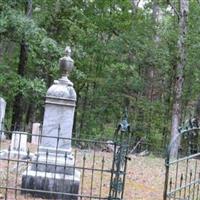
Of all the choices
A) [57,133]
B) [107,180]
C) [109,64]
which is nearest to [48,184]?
[57,133]

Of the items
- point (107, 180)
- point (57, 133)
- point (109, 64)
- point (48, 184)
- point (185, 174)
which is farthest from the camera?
point (109, 64)

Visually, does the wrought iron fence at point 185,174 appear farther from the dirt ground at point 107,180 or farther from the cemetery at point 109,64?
the cemetery at point 109,64

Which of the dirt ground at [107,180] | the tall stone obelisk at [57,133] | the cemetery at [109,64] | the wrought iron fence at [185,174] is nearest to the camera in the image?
the wrought iron fence at [185,174]

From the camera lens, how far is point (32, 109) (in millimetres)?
27062

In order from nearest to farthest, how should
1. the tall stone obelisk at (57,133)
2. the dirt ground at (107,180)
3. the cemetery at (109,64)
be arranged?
the tall stone obelisk at (57,133), the dirt ground at (107,180), the cemetery at (109,64)

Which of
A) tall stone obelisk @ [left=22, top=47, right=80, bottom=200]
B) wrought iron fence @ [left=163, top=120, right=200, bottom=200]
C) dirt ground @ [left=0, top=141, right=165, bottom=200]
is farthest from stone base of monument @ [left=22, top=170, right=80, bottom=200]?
wrought iron fence @ [left=163, top=120, right=200, bottom=200]

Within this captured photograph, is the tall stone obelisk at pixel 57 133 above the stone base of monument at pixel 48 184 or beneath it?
above

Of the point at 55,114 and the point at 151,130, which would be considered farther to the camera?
the point at 151,130

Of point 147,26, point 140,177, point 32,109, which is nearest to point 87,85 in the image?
point 32,109

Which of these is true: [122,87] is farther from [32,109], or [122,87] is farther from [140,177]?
[140,177]

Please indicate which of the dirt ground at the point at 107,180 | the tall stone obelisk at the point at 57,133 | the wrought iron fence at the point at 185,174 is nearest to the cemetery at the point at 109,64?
the dirt ground at the point at 107,180

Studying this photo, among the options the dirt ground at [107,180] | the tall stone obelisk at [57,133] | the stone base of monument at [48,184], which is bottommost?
the dirt ground at [107,180]

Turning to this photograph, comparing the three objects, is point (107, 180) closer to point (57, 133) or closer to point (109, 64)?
point (57, 133)

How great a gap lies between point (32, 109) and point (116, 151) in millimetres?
20259
